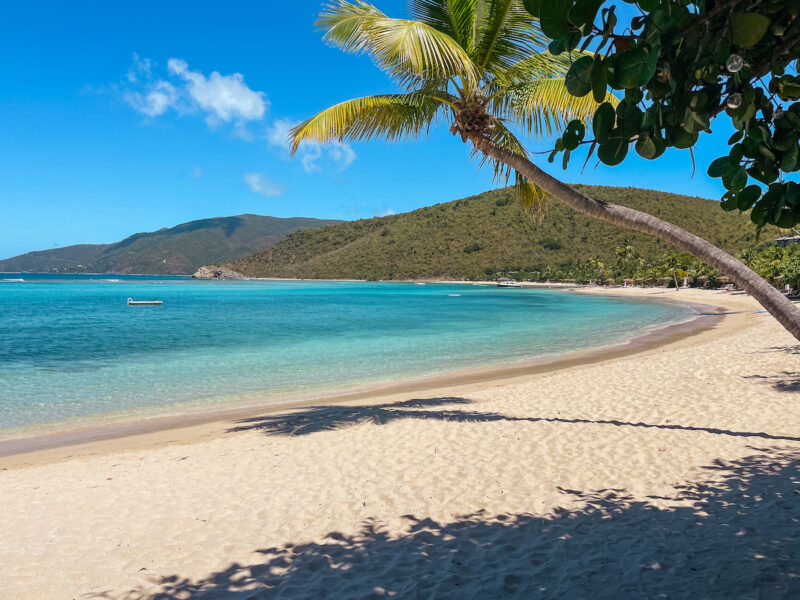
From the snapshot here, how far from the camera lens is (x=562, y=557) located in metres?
3.77

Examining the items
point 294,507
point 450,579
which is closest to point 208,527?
point 294,507

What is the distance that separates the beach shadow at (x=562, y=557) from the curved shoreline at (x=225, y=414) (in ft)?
18.2

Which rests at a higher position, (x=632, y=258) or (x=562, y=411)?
(x=632, y=258)

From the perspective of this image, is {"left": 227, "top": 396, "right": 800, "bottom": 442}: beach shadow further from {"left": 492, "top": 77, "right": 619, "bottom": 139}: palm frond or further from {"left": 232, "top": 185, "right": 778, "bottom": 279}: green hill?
{"left": 232, "top": 185, "right": 778, "bottom": 279}: green hill

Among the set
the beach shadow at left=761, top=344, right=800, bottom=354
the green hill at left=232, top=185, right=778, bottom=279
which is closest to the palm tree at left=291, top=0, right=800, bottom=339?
the beach shadow at left=761, top=344, right=800, bottom=354

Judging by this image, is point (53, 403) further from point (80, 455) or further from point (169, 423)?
point (80, 455)

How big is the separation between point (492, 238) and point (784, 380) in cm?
10459

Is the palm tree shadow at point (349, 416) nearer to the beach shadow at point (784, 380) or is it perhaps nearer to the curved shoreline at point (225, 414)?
the curved shoreline at point (225, 414)

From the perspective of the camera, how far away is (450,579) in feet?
11.6

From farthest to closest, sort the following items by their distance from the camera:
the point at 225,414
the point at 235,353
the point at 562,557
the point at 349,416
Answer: the point at 235,353
the point at 225,414
the point at 349,416
the point at 562,557

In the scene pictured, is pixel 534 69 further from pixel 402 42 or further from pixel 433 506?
pixel 433 506

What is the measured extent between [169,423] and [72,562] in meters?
6.24

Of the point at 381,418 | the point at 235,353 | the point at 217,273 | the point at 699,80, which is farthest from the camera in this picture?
the point at 217,273

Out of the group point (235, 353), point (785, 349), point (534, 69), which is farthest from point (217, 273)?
point (534, 69)
